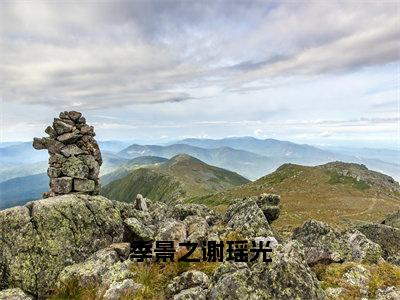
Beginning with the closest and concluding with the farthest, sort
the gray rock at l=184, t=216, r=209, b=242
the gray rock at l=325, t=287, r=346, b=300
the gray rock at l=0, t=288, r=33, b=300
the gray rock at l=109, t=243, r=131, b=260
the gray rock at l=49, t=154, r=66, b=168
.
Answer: the gray rock at l=0, t=288, r=33, b=300 → the gray rock at l=325, t=287, r=346, b=300 → the gray rock at l=109, t=243, r=131, b=260 → the gray rock at l=184, t=216, r=209, b=242 → the gray rock at l=49, t=154, r=66, b=168

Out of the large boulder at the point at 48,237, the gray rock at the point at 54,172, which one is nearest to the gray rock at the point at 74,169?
the gray rock at the point at 54,172

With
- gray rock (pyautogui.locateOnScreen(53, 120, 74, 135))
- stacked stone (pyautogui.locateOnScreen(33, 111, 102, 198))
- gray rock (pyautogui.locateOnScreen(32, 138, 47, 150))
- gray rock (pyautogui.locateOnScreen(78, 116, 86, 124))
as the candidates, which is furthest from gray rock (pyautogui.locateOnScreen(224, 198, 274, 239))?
gray rock (pyautogui.locateOnScreen(32, 138, 47, 150))

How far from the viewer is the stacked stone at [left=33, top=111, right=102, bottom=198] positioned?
41.9 meters

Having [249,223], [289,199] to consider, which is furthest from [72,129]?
[289,199]

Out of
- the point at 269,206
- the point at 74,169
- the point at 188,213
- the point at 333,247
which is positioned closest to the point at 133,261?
the point at 333,247

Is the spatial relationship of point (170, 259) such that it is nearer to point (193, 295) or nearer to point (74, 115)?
point (193, 295)

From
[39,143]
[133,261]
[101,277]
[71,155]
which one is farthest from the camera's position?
[39,143]

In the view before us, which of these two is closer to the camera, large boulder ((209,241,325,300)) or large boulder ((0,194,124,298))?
large boulder ((209,241,325,300))

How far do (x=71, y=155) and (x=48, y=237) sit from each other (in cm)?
2142

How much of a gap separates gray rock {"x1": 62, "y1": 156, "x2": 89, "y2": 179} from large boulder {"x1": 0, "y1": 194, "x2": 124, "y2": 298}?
52.3 feet

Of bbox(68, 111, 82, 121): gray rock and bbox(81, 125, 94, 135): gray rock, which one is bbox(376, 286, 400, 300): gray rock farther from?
bbox(68, 111, 82, 121): gray rock

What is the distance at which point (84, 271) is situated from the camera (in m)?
20.3

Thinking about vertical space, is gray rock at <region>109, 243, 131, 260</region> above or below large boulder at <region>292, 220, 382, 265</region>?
above

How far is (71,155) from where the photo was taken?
4312cm
